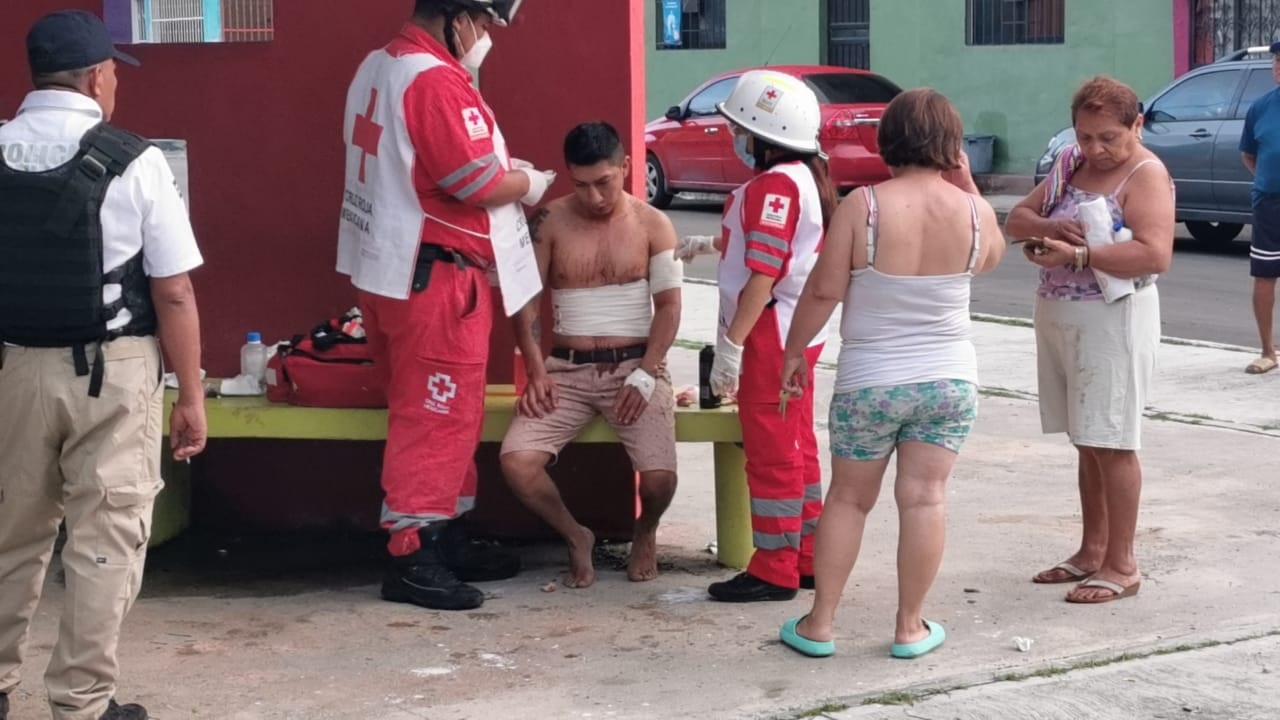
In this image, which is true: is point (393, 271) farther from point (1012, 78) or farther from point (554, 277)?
point (1012, 78)

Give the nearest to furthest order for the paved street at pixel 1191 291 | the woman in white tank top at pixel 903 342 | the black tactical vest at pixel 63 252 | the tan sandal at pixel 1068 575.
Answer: the black tactical vest at pixel 63 252 < the woman in white tank top at pixel 903 342 < the tan sandal at pixel 1068 575 < the paved street at pixel 1191 291

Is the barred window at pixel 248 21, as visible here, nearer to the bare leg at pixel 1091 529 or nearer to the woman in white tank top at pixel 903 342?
the woman in white tank top at pixel 903 342

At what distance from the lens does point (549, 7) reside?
652cm

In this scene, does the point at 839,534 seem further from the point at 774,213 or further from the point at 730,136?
the point at 730,136

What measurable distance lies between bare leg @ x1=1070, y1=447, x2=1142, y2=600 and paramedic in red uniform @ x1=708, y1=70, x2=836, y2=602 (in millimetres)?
942

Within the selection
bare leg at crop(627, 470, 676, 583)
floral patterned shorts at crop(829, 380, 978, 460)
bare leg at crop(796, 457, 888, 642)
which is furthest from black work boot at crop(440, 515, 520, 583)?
floral patterned shorts at crop(829, 380, 978, 460)

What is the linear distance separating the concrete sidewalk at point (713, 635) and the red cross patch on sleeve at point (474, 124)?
1489mm

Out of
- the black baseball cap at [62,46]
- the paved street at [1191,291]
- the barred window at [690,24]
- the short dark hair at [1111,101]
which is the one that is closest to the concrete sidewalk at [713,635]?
the short dark hair at [1111,101]

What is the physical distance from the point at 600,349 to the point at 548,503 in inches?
20.9

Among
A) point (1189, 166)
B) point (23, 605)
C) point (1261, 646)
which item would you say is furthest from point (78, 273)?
point (1189, 166)

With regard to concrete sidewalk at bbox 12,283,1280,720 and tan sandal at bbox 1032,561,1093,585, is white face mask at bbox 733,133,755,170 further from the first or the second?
tan sandal at bbox 1032,561,1093,585

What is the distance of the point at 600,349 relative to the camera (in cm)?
613

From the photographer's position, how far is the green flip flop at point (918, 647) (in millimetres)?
5293

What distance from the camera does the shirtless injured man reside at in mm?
6047
